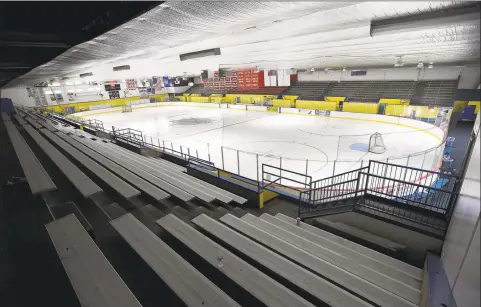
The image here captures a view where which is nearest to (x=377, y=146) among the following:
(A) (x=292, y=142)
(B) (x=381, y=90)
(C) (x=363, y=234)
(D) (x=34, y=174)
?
(A) (x=292, y=142)

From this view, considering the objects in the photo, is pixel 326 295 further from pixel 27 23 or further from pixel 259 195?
pixel 27 23

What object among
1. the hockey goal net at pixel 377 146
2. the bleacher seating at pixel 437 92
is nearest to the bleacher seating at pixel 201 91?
the bleacher seating at pixel 437 92

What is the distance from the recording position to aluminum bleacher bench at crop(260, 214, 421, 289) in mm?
2652

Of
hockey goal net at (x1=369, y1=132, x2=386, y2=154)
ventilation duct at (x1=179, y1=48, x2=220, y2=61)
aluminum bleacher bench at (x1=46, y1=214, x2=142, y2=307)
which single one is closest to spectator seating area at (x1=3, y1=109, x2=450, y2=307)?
aluminum bleacher bench at (x1=46, y1=214, x2=142, y2=307)

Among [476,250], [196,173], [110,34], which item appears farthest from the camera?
[196,173]

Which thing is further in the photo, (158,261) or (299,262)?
(299,262)

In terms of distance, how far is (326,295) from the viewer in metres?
2.06

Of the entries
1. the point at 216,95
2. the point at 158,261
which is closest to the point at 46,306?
the point at 158,261

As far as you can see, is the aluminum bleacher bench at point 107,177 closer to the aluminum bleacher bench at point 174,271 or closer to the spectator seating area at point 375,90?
the aluminum bleacher bench at point 174,271

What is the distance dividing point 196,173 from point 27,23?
4629mm

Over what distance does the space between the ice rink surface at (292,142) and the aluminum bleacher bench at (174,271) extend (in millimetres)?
4199

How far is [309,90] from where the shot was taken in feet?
80.9

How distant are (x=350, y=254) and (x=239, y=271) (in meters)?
1.74

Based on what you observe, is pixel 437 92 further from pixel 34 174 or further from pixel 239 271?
pixel 34 174
